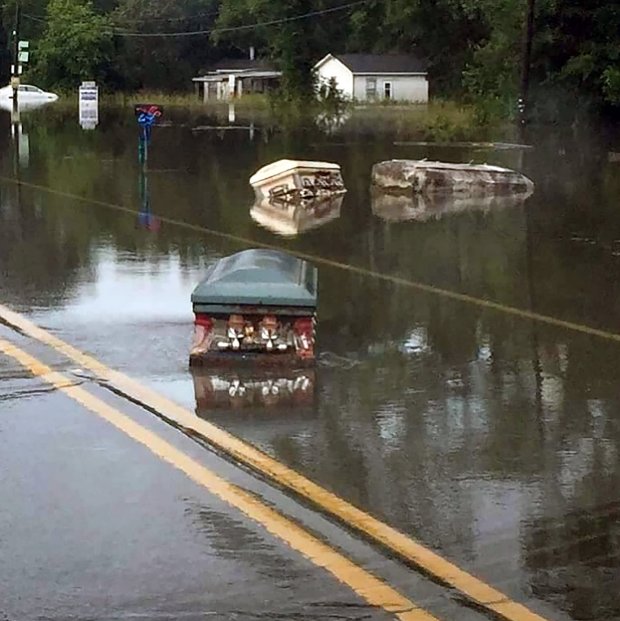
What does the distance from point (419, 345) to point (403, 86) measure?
7475cm

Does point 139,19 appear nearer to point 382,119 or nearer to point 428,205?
point 382,119

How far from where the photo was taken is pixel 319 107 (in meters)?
65.8

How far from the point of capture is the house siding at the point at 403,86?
80.9 metres

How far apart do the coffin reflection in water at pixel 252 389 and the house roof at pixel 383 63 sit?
74.9 metres

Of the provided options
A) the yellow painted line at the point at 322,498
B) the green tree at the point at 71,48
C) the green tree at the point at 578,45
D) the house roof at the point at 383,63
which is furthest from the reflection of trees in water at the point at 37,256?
the green tree at the point at 71,48

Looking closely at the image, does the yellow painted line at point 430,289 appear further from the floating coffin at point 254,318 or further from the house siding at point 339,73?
the house siding at point 339,73

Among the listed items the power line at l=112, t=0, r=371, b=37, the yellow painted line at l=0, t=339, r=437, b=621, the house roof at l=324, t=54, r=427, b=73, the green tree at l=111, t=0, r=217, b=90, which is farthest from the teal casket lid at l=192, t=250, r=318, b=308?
the green tree at l=111, t=0, r=217, b=90

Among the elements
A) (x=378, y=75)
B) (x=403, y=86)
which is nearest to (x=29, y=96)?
(x=378, y=75)

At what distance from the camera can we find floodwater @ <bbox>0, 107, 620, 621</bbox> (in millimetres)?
5188

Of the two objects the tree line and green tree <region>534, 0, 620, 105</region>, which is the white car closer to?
the tree line

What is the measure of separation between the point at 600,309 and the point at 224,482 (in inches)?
193

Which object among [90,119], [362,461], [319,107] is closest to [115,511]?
[362,461]

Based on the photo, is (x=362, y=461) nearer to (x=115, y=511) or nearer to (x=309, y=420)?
(x=309, y=420)

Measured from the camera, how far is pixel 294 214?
1603cm
